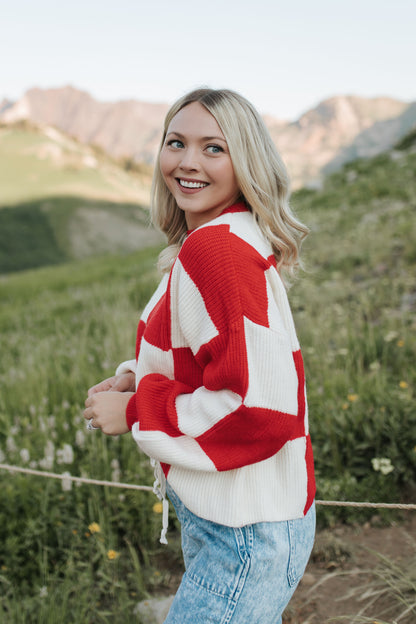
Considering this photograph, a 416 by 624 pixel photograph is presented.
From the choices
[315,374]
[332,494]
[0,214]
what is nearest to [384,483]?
[332,494]

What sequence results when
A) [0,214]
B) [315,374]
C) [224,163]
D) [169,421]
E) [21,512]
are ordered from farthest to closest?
1. [0,214]
2. [315,374]
3. [21,512]
4. [224,163]
5. [169,421]

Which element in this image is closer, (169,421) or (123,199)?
(169,421)

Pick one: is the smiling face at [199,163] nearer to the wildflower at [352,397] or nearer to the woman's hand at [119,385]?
the woman's hand at [119,385]

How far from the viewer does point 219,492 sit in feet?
4.00

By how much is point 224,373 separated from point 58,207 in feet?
144

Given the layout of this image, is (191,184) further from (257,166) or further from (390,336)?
(390,336)

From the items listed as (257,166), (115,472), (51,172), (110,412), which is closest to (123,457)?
(115,472)

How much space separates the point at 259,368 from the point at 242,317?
12cm

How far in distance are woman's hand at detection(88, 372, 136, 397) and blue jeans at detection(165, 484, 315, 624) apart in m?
0.52

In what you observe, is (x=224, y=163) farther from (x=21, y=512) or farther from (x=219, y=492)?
(x=21, y=512)

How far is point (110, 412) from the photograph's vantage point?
1378 mm

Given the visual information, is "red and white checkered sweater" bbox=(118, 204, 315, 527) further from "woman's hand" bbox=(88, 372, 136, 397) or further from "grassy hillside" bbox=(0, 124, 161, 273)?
"grassy hillside" bbox=(0, 124, 161, 273)

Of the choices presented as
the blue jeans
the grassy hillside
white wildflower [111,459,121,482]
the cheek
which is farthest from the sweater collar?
the grassy hillside

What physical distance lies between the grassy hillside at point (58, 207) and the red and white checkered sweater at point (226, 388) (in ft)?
112
